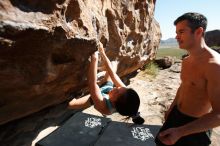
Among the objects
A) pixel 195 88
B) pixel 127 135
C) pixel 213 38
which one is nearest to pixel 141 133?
pixel 127 135

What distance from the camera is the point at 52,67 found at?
3057 mm

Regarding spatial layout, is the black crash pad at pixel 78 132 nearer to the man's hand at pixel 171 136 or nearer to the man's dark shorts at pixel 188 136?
the man's dark shorts at pixel 188 136

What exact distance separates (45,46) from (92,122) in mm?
2367

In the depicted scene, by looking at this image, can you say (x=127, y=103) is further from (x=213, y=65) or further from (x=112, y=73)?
(x=213, y=65)

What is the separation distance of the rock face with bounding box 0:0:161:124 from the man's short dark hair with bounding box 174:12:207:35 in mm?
1088

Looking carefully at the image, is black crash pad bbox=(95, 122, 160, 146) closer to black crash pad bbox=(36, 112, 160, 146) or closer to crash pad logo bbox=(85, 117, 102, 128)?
black crash pad bbox=(36, 112, 160, 146)

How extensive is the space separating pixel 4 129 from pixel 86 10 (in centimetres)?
210

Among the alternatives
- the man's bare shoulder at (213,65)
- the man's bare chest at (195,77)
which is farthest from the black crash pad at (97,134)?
the man's bare shoulder at (213,65)

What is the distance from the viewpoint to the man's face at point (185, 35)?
2836mm

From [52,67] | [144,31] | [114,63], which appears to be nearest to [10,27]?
[52,67]

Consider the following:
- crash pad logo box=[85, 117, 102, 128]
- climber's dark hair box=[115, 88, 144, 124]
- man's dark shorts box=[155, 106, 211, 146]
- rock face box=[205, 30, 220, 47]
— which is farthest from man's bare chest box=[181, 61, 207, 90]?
rock face box=[205, 30, 220, 47]

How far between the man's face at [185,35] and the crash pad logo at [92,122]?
2.37 m

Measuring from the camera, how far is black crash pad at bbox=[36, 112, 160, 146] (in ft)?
13.6

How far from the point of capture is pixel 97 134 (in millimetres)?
4445
